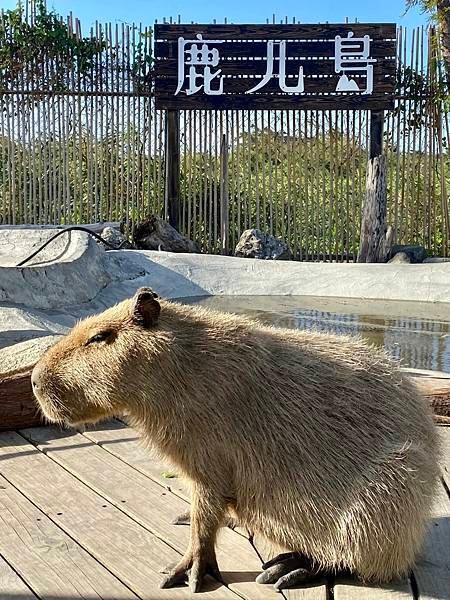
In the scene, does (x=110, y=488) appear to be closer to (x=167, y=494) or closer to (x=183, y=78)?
(x=167, y=494)

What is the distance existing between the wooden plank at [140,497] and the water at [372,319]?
283cm

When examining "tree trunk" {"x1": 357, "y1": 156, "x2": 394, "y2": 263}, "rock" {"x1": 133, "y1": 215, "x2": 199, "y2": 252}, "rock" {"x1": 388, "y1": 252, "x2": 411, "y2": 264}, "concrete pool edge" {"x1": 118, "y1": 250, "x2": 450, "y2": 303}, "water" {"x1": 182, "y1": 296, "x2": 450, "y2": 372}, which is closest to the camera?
"water" {"x1": 182, "y1": 296, "x2": 450, "y2": 372}

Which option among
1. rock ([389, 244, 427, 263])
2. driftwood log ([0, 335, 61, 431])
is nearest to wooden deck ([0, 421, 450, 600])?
driftwood log ([0, 335, 61, 431])

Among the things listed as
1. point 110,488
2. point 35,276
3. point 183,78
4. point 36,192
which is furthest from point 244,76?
point 110,488

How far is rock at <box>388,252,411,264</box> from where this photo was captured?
977cm

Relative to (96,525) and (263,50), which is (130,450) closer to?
(96,525)

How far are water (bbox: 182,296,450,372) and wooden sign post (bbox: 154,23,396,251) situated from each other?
3345 mm

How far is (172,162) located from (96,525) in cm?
869

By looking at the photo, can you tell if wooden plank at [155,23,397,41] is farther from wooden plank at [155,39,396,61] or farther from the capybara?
the capybara

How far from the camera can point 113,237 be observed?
933cm

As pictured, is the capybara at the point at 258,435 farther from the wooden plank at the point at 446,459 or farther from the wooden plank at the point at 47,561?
the wooden plank at the point at 446,459

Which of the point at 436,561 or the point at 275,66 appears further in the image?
the point at 275,66

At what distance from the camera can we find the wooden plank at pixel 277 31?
1038 cm

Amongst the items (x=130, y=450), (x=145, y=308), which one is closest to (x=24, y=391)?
(x=130, y=450)
